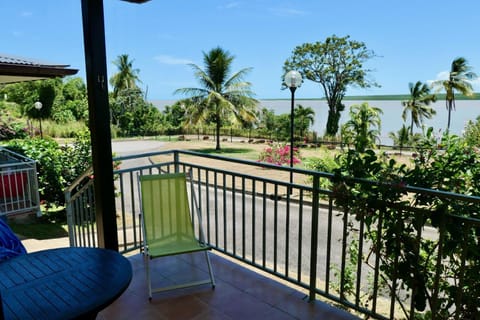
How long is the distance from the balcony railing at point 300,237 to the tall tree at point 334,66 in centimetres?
1986

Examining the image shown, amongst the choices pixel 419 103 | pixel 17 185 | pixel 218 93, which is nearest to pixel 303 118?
pixel 218 93

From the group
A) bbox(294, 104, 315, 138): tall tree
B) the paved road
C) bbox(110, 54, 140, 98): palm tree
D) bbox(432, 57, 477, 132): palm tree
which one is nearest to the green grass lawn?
the paved road

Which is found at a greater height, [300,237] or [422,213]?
[422,213]

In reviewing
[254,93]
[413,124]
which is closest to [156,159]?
[254,93]

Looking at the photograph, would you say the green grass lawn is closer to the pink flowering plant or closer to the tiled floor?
the tiled floor

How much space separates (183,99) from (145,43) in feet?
44.6

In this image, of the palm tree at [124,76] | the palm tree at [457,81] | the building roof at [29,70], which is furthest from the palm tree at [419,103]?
the building roof at [29,70]

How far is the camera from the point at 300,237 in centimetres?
259

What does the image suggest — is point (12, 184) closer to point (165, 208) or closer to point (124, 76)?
point (165, 208)

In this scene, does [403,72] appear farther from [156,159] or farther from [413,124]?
[156,159]

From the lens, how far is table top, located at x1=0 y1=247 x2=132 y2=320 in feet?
4.66

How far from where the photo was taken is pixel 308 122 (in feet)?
80.7

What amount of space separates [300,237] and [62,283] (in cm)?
159

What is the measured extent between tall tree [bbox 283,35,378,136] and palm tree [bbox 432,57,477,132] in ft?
17.6
